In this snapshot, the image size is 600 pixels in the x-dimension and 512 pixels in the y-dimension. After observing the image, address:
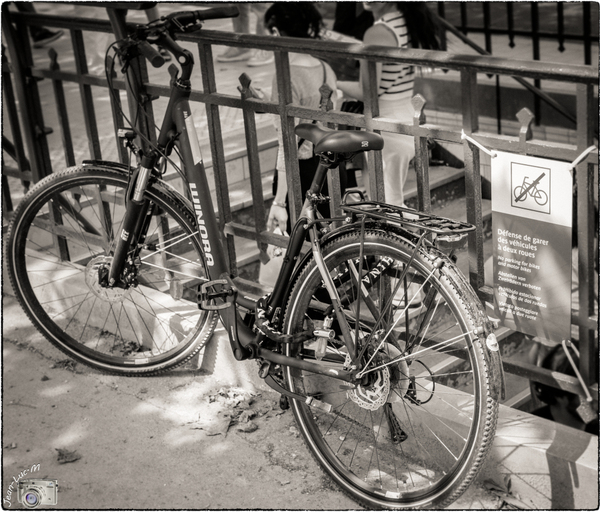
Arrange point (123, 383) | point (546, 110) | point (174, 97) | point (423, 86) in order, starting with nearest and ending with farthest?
point (174, 97) < point (123, 383) < point (546, 110) < point (423, 86)

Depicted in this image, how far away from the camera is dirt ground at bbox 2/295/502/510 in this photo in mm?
3641

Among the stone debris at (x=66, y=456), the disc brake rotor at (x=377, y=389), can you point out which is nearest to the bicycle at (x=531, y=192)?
the disc brake rotor at (x=377, y=389)

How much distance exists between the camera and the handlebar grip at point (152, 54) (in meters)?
3.60

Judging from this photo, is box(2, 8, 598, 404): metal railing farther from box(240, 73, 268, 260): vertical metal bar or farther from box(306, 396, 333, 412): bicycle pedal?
box(306, 396, 333, 412): bicycle pedal

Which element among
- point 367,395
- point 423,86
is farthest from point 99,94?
point 367,395

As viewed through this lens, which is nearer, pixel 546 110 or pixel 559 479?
pixel 559 479

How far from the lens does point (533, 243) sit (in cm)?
328

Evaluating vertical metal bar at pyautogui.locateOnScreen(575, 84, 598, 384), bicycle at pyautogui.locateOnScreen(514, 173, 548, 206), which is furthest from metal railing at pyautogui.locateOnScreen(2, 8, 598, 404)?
bicycle at pyautogui.locateOnScreen(514, 173, 548, 206)

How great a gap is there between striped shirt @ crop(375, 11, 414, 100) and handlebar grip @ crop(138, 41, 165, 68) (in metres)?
1.76

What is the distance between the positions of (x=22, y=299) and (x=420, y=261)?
2.58 meters

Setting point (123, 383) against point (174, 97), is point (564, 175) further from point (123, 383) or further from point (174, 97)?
point (123, 383)

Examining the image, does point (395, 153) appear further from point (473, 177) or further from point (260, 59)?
point (260, 59)

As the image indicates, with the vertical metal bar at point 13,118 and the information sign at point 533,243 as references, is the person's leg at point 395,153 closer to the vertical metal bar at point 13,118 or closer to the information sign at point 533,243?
the information sign at point 533,243

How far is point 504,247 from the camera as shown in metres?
3.38
